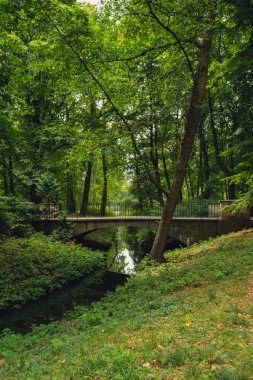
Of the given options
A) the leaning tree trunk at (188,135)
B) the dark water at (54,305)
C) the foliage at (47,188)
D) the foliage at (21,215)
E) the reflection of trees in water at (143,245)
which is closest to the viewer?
the dark water at (54,305)

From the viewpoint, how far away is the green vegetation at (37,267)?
1046 centimetres

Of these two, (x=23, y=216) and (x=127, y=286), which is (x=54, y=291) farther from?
(x=23, y=216)

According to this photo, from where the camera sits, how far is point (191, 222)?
1702cm

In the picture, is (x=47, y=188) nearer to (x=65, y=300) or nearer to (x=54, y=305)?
(x=65, y=300)

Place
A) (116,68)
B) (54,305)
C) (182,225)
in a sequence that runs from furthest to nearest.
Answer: (182,225), (116,68), (54,305)

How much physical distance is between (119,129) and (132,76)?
2080 millimetres

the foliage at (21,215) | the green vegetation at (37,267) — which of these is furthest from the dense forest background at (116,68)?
the green vegetation at (37,267)

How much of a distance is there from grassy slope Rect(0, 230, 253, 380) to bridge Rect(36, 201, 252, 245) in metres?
7.19

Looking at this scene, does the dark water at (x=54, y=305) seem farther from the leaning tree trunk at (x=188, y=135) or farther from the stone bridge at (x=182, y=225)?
the stone bridge at (x=182, y=225)

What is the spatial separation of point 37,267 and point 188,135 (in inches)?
302

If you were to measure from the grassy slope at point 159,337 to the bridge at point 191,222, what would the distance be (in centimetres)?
719

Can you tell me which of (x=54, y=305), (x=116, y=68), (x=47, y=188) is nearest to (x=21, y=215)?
(x=47, y=188)

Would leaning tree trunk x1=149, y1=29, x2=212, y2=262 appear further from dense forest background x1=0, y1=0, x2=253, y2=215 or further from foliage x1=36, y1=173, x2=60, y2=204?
foliage x1=36, y1=173, x2=60, y2=204

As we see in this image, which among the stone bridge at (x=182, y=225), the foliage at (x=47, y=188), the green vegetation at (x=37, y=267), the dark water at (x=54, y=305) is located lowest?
the dark water at (x=54, y=305)
